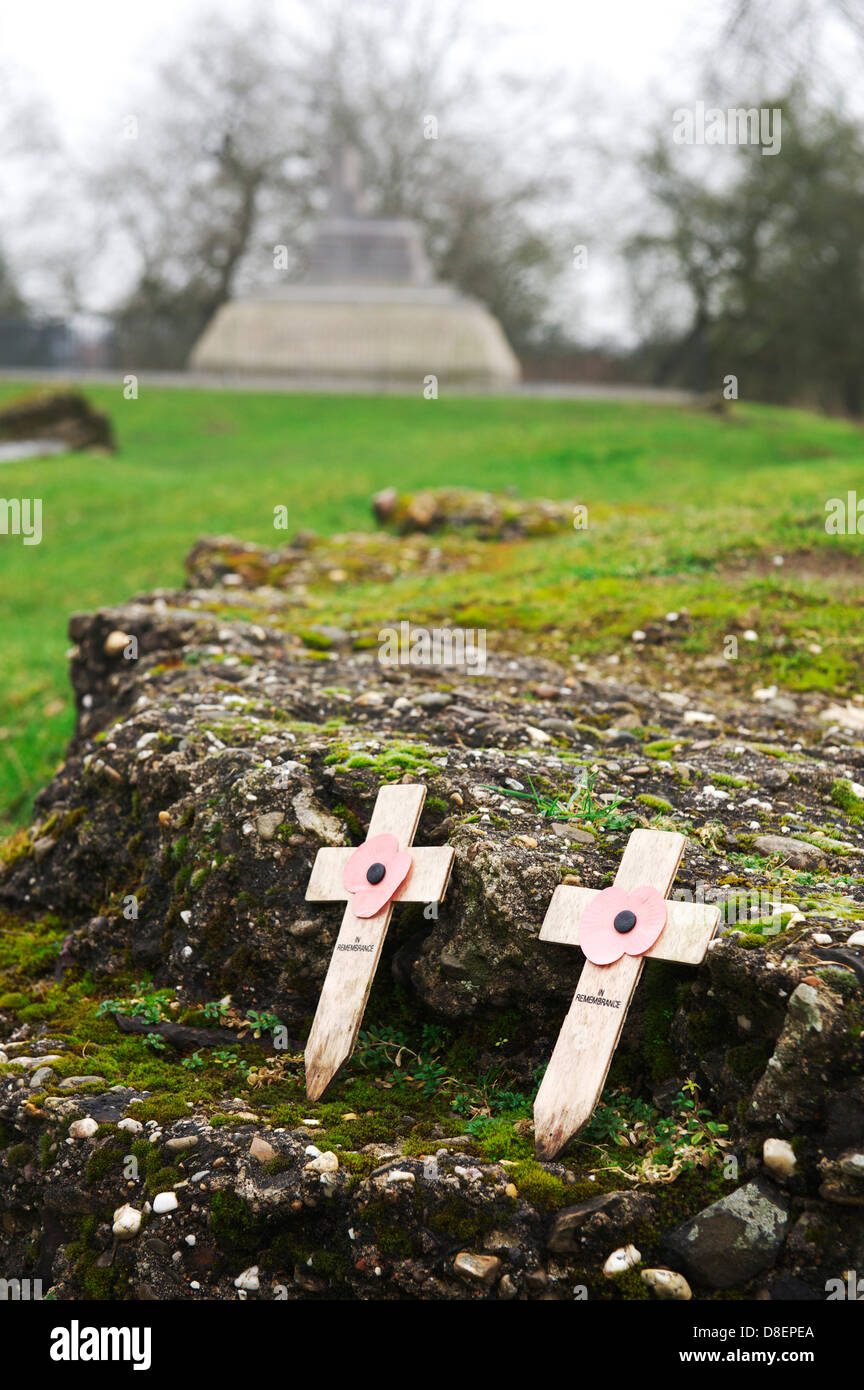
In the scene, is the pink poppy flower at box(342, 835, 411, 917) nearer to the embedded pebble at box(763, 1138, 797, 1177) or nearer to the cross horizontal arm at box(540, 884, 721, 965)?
the cross horizontal arm at box(540, 884, 721, 965)

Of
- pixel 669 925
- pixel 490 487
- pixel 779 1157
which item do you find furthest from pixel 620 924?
pixel 490 487

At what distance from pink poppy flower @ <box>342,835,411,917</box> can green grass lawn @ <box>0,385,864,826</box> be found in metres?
3.18

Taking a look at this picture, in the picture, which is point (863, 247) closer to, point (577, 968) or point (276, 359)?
point (276, 359)

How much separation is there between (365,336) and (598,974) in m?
29.8

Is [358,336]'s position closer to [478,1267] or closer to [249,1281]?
[249,1281]

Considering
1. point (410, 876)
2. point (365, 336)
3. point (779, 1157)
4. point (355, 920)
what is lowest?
point (779, 1157)

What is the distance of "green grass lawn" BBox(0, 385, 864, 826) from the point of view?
23.6 feet

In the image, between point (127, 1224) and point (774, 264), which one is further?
point (774, 264)

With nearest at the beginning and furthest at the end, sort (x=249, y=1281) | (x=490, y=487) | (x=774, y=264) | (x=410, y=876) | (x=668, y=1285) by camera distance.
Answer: (x=668, y=1285)
(x=249, y=1281)
(x=410, y=876)
(x=490, y=487)
(x=774, y=264)

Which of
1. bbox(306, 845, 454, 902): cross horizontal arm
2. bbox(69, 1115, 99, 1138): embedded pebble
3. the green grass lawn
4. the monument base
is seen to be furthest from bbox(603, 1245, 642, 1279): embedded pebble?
the monument base

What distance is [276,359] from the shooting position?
102ft

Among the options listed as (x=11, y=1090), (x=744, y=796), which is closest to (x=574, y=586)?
(x=744, y=796)

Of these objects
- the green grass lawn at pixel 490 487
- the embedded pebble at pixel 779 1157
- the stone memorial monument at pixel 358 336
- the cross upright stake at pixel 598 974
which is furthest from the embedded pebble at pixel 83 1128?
the stone memorial monument at pixel 358 336

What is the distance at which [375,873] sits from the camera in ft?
12.0
